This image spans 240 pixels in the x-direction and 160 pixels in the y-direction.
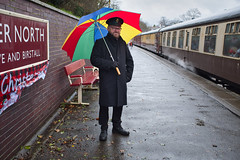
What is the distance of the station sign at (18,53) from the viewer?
2938 millimetres

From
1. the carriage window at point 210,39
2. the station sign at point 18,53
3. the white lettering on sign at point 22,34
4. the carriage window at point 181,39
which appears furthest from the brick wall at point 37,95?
the carriage window at point 181,39

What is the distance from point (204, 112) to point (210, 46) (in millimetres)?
5206

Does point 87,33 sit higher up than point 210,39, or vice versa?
point 210,39

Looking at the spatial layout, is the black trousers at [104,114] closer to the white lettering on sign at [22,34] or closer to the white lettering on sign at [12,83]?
the white lettering on sign at [12,83]

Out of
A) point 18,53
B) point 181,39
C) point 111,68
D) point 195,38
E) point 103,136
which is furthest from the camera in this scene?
point 181,39

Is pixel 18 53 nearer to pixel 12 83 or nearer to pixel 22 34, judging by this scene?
pixel 22 34

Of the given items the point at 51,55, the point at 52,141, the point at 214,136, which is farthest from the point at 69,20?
the point at 214,136

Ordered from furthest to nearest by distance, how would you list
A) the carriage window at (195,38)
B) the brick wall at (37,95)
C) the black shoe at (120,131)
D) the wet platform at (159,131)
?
the carriage window at (195,38) → the black shoe at (120,131) → the wet platform at (159,131) → the brick wall at (37,95)

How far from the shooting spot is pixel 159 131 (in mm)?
4531

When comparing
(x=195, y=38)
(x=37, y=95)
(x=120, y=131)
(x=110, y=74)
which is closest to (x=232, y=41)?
(x=195, y=38)

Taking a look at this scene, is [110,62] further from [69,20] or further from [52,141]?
[69,20]

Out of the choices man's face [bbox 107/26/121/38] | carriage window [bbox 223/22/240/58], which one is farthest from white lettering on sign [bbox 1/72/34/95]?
carriage window [bbox 223/22/240/58]

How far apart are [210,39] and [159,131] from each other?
694 centimetres

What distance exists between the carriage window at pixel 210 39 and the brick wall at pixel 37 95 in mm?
6058
